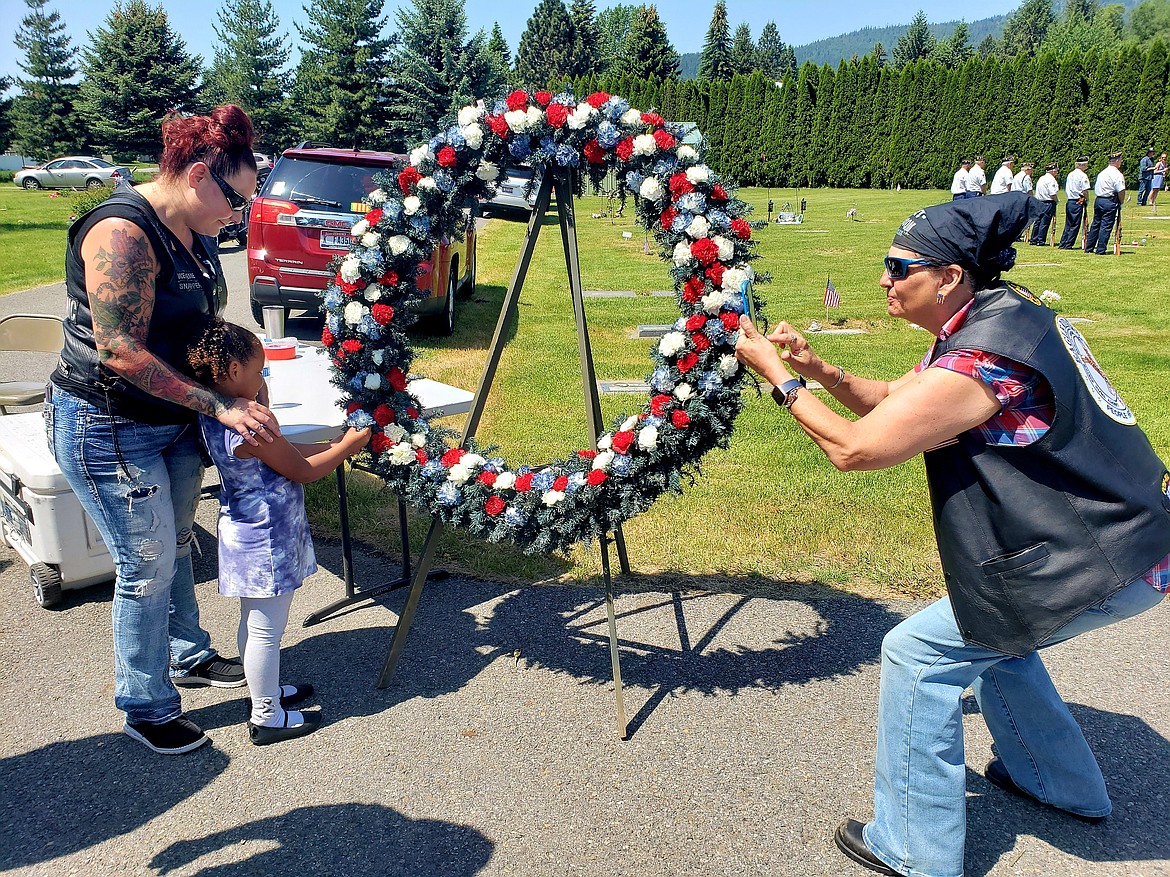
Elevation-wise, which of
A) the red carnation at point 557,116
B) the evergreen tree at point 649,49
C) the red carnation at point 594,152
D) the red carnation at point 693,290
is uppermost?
the evergreen tree at point 649,49

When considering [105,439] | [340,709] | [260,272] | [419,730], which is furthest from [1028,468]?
[260,272]

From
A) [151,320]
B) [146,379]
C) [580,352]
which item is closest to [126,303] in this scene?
[151,320]

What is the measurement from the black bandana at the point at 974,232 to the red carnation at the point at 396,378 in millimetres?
2127

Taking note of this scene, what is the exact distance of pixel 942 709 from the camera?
2.62 m

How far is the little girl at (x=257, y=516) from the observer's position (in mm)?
3133

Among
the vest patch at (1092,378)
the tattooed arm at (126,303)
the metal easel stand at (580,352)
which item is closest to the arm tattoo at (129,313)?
the tattooed arm at (126,303)

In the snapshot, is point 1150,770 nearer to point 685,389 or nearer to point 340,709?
point 685,389

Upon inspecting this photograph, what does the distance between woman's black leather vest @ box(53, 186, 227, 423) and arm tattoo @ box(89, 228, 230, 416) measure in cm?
7

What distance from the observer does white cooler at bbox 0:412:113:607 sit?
4148 millimetres

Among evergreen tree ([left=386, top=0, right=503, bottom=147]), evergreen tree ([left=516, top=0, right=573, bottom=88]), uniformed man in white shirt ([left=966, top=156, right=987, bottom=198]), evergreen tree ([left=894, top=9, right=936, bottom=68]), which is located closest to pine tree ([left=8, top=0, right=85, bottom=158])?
evergreen tree ([left=386, top=0, right=503, bottom=147])

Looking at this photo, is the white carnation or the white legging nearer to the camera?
the white legging

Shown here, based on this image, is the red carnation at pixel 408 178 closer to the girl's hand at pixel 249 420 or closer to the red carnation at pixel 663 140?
the red carnation at pixel 663 140

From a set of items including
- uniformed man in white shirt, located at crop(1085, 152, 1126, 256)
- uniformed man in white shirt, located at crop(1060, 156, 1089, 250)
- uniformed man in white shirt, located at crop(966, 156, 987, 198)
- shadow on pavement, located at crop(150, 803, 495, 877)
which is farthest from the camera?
uniformed man in white shirt, located at crop(966, 156, 987, 198)

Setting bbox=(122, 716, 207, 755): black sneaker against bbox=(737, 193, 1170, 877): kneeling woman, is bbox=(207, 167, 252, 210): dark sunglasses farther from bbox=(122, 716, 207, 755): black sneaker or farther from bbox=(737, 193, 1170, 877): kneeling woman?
bbox=(737, 193, 1170, 877): kneeling woman
